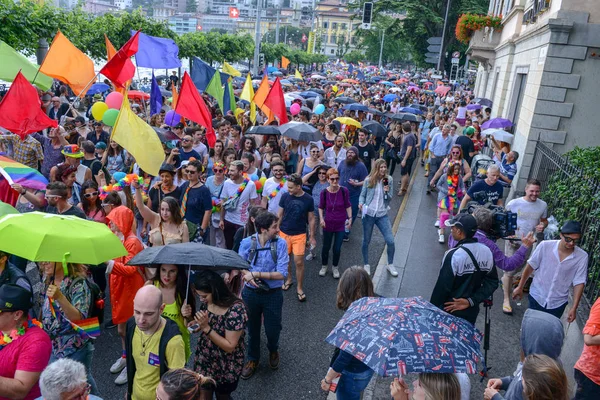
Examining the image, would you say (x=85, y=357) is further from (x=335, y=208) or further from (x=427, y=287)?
(x=427, y=287)

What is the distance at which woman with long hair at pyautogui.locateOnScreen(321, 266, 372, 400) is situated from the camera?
3.51m

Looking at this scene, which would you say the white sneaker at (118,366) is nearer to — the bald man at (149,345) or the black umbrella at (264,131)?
the bald man at (149,345)

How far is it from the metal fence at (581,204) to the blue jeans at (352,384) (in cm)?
269

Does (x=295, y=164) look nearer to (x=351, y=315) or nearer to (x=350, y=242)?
(x=350, y=242)

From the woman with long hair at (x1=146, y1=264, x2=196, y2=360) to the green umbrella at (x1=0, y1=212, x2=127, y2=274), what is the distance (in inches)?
15.8

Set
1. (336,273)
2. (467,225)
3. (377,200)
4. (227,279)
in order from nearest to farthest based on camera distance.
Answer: (467,225), (227,279), (377,200), (336,273)

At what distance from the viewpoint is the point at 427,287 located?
7.13 m

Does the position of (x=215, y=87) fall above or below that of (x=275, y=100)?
above

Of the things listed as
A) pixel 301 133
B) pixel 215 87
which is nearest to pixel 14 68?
pixel 215 87

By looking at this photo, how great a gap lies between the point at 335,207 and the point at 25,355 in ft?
15.2

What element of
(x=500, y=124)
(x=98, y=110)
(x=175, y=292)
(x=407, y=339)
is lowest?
(x=175, y=292)

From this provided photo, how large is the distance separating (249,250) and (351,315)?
1.87 metres

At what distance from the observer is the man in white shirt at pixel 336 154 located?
31.6 feet

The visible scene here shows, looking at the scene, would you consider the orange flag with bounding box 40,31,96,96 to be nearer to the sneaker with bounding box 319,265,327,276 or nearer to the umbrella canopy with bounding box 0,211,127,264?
the sneaker with bounding box 319,265,327,276
